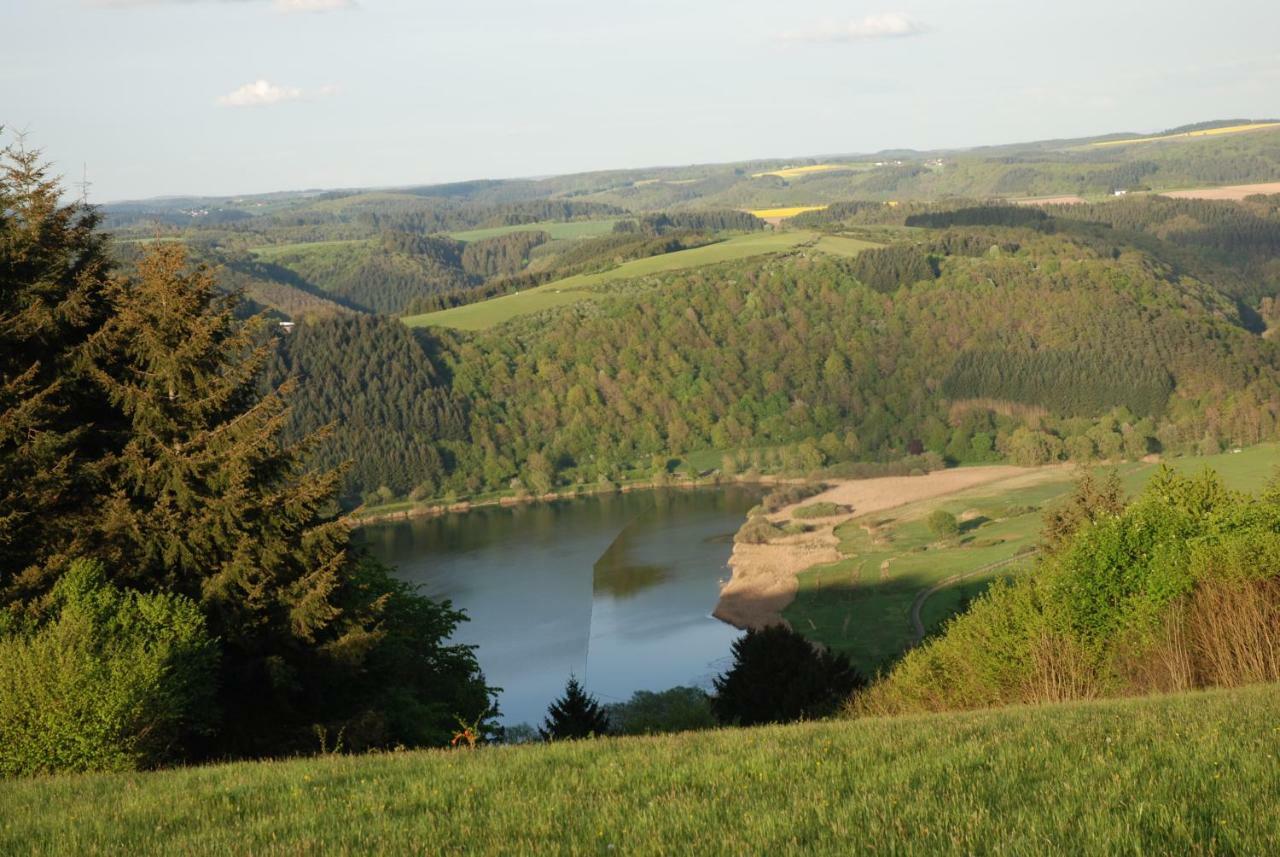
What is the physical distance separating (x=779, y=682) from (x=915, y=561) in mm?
41193

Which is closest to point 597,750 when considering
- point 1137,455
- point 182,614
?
point 182,614

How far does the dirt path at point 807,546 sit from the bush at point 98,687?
39.1 m

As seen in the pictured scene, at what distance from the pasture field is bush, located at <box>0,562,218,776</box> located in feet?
87.7

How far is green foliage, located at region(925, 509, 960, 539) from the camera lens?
244 ft

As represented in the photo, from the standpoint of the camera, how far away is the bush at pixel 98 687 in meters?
13.4

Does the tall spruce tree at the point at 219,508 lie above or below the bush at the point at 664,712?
above

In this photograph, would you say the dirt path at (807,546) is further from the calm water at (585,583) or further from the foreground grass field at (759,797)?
the foreground grass field at (759,797)

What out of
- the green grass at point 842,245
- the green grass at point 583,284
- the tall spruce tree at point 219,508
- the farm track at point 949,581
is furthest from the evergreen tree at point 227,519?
the green grass at point 842,245

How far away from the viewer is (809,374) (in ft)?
460

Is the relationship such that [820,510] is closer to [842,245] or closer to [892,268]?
[892,268]

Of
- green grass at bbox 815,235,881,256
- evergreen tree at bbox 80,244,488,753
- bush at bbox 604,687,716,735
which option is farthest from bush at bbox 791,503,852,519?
green grass at bbox 815,235,881,256

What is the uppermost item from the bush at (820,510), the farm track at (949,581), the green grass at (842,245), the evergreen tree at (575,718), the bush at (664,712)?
the green grass at (842,245)

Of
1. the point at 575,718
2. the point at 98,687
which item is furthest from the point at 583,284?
the point at 98,687

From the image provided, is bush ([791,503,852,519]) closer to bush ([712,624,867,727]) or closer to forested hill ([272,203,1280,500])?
forested hill ([272,203,1280,500])
